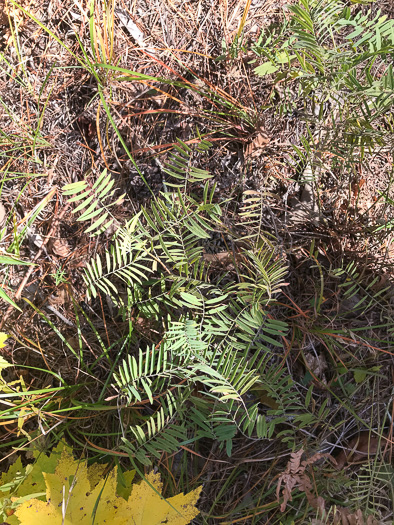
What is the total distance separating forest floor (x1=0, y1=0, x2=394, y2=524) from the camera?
1.60 m

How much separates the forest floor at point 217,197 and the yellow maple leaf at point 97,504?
0.25 metres

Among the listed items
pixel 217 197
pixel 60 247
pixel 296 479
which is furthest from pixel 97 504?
pixel 217 197

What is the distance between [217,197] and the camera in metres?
1.67

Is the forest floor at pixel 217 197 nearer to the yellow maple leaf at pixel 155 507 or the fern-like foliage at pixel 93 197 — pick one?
the fern-like foliage at pixel 93 197

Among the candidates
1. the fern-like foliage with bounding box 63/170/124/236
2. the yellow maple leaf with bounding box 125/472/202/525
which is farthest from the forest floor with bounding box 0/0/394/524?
the yellow maple leaf with bounding box 125/472/202/525

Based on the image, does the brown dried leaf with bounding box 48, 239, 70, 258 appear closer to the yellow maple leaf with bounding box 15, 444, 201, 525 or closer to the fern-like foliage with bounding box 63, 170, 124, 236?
the fern-like foliage with bounding box 63, 170, 124, 236

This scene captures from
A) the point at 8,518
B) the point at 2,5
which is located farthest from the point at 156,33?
the point at 8,518

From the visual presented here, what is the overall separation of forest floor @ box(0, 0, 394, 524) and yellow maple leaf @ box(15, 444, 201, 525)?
0.84 ft

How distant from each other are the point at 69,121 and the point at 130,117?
27 centimetres

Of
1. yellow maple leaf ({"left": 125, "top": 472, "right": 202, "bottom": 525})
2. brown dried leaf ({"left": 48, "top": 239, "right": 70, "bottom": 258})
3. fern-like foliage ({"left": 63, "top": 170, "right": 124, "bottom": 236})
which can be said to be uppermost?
fern-like foliage ({"left": 63, "top": 170, "right": 124, "bottom": 236})

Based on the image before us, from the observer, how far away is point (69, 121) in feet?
5.72

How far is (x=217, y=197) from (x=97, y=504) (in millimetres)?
1145

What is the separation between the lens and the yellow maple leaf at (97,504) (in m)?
1.24

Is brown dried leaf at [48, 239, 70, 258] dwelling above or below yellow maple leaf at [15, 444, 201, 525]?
above
